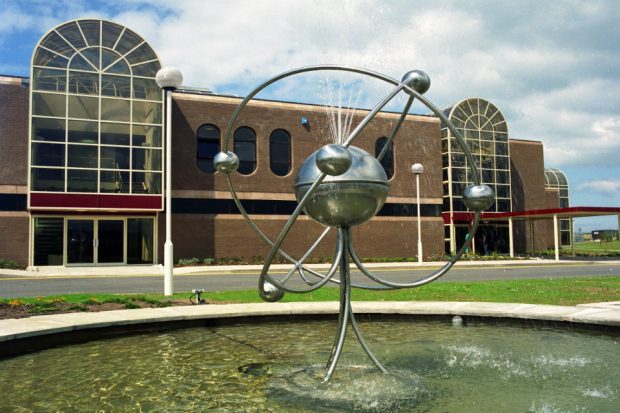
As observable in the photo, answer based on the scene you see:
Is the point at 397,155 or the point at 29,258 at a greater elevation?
the point at 397,155

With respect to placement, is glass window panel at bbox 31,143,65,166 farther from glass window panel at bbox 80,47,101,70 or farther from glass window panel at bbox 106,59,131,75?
glass window panel at bbox 106,59,131,75

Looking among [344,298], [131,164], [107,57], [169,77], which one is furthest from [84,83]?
[344,298]

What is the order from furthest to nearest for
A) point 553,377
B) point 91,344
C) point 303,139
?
point 303,139, point 91,344, point 553,377

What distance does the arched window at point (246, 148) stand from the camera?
36066mm

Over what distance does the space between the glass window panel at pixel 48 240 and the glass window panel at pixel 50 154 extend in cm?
333

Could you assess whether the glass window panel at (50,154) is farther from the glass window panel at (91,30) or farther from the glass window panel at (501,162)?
the glass window panel at (501,162)

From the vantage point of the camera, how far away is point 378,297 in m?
Answer: 13.2

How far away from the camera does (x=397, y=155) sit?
4109cm

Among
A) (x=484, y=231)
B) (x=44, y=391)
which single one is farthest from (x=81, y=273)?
(x=484, y=231)

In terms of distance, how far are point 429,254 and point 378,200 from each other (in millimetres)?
36085

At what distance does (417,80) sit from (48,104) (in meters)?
29.1

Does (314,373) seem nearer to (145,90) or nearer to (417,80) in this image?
(417,80)

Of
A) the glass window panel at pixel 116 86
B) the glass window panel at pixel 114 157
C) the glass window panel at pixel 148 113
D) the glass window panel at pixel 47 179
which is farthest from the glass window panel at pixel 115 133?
the glass window panel at pixel 47 179

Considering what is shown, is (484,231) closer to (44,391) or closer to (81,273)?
(81,273)
